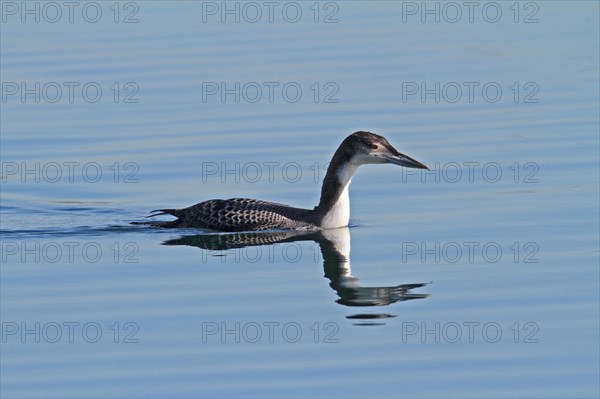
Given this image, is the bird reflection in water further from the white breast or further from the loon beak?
the loon beak

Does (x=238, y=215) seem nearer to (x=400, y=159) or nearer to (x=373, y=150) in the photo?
(x=373, y=150)

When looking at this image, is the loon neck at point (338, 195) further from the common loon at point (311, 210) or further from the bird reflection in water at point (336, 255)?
the bird reflection in water at point (336, 255)

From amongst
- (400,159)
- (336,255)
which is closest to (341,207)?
(400,159)

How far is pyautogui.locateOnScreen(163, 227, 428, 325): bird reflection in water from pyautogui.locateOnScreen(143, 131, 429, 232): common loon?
0.10 m

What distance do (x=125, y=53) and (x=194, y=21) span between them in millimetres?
3546

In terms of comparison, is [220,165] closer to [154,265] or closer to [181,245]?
[181,245]

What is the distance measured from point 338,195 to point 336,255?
131 centimetres

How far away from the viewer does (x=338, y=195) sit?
15.4 metres

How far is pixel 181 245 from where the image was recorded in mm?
14703

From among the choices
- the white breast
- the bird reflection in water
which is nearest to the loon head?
the white breast

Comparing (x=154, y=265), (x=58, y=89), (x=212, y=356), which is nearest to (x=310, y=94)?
(x=58, y=89)

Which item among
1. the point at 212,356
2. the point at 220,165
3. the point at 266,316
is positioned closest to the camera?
the point at 212,356

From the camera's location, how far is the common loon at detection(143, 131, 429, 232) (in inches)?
598

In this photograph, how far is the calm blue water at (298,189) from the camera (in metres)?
10.4
